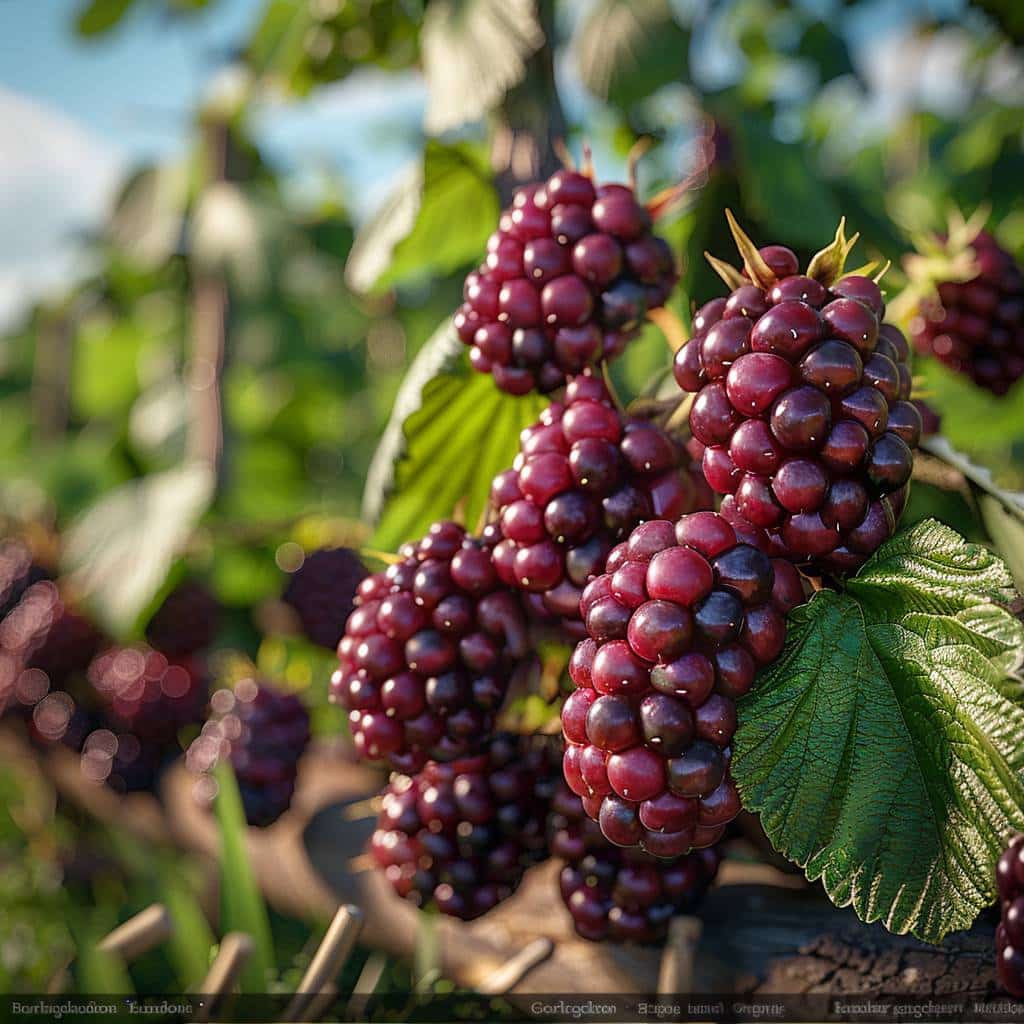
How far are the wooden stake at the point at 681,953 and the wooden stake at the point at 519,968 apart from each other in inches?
5.6

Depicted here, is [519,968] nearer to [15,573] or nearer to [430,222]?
[430,222]

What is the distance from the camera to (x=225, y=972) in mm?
750

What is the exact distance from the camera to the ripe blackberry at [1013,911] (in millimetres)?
396

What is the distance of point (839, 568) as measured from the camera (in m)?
0.40

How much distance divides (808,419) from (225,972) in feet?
2.21

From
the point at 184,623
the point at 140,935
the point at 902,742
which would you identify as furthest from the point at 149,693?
the point at 902,742

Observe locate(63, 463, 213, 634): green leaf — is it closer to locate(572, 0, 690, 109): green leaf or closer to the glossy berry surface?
locate(572, 0, 690, 109): green leaf

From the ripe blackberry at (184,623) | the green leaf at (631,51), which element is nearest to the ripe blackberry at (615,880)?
the green leaf at (631,51)

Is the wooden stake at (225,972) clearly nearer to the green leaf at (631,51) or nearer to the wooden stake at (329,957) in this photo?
the wooden stake at (329,957)

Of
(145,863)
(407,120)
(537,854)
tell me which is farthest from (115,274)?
(537,854)

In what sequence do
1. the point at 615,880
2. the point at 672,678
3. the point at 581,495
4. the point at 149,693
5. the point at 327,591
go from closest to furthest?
the point at 672,678
the point at 581,495
the point at 615,880
the point at 327,591
the point at 149,693

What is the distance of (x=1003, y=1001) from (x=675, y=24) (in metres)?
0.94

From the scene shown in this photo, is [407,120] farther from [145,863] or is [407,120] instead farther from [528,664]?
[528,664]

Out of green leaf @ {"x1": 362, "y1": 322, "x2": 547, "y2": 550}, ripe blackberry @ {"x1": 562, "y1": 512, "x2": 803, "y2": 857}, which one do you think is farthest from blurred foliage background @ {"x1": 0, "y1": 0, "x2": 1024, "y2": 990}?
ripe blackberry @ {"x1": 562, "y1": 512, "x2": 803, "y2": 857}
